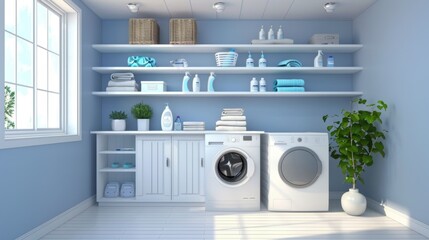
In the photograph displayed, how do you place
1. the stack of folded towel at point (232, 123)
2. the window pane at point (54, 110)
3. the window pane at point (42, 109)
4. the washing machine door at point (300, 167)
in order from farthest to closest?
the stack of folded towel at point (232, 123)
the washing machine door at point (300, 167)
the window pane at point (54, 110)
the window pane at point (42, 109)

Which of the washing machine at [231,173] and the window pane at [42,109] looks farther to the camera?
the washing machine at [231,173]

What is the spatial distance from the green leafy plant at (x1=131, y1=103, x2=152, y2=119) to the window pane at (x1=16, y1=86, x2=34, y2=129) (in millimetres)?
1415

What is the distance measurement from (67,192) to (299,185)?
2.44 m

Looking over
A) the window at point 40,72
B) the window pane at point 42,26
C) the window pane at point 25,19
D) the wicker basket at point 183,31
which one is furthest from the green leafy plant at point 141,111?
the window pane at point 25,19

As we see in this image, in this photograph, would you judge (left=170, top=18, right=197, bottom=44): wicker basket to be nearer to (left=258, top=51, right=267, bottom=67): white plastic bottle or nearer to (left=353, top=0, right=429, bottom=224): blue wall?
(left=258, top=51, right=267, bottom=67): white plastic bottle

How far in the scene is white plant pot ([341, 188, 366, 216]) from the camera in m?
3.80

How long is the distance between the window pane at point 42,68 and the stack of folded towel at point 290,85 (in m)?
2.59

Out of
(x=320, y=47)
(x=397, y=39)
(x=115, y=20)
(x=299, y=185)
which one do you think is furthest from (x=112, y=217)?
(x=397, y=39)

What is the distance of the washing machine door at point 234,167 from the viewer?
13.3 ft

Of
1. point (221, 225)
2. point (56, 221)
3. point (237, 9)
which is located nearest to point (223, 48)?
point (237, 9)

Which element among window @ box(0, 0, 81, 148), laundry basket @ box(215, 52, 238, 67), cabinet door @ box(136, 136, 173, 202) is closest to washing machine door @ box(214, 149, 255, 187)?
cabinet door @ box(136, 136, 173, 202)

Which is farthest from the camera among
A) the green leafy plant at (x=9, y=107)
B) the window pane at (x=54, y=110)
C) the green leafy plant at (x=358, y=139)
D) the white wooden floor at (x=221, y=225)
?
the green leafy plant at (x=358, y=139)

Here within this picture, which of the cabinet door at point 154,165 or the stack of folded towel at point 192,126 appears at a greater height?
the stack of folded towel at point 192,126

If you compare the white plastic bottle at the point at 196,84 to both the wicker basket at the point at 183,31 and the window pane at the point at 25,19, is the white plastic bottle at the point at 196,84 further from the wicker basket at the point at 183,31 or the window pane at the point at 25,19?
the window pane at the point at 25,19
